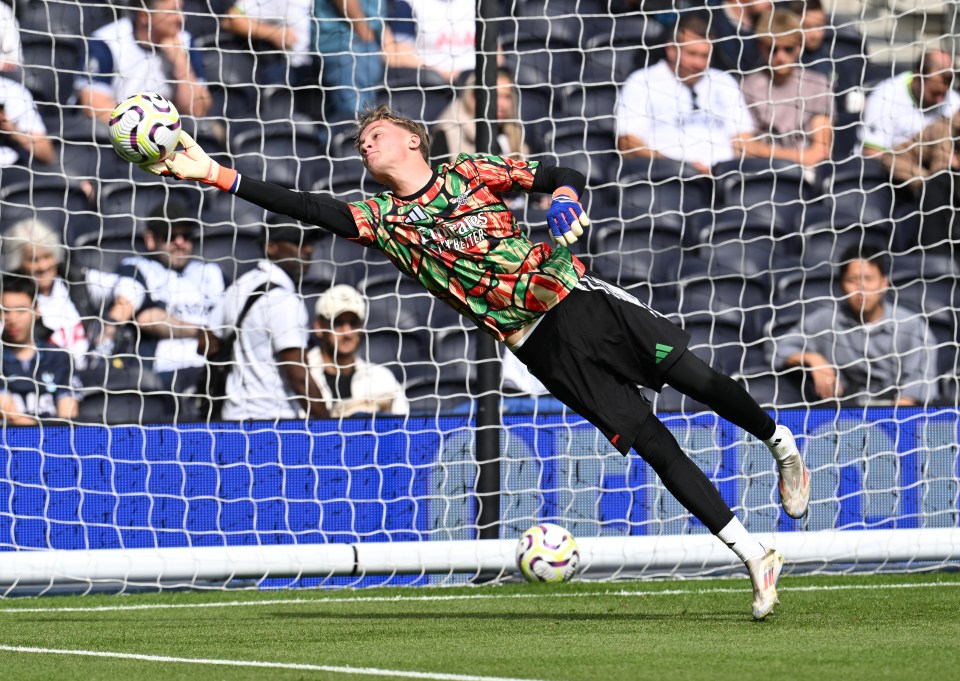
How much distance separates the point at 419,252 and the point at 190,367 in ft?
9.98

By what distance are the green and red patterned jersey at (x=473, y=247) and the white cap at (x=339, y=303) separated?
270 cm

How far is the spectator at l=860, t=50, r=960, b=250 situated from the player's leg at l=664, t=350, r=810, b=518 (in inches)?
142

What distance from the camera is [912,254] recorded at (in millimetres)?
7996

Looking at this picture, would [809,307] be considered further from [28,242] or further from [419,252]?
[28,242]

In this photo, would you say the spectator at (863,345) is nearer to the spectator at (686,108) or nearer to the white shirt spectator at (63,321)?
the spectator at (686,108)

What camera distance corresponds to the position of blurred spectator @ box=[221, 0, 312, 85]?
25.5 ft

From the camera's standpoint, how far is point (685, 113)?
25.6 feet

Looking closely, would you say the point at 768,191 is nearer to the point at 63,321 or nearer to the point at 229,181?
the point at 63,321

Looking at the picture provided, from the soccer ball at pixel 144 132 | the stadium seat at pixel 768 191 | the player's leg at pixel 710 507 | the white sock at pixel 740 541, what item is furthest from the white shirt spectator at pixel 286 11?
the white sock at pixel 740 541

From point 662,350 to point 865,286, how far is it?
3.67m

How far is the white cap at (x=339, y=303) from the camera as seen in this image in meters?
7.15

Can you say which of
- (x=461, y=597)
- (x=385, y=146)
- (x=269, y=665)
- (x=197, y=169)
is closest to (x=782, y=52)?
(x=461, y=597)

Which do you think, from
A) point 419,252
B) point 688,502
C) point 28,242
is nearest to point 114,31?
point 28,242

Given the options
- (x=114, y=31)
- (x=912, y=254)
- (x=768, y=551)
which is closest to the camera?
(x=768, y=551)
